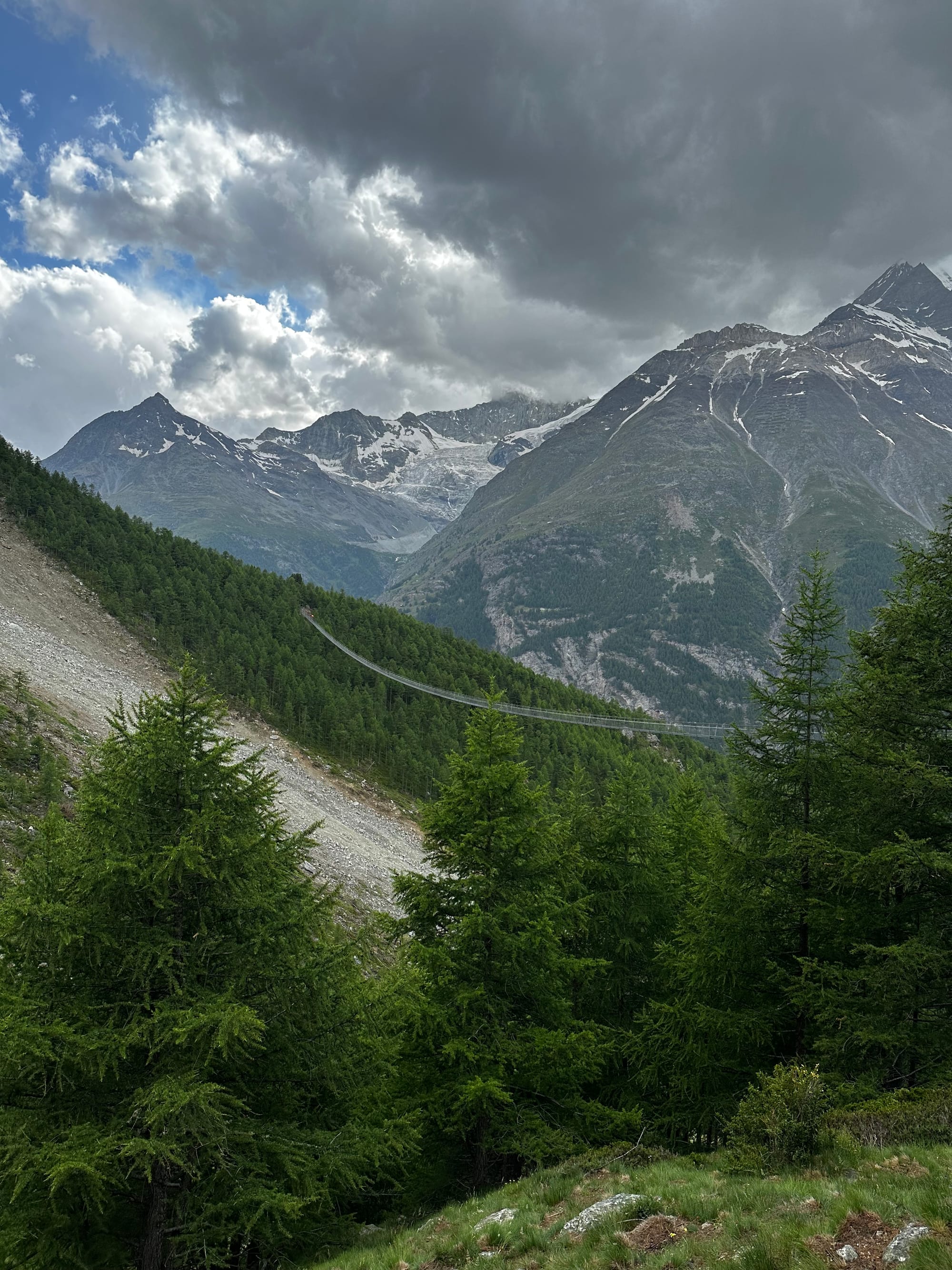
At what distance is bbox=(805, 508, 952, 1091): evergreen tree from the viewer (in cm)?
1026

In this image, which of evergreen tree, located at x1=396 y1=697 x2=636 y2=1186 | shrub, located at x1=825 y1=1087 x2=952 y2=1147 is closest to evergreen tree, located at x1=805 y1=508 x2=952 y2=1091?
shrub, located at x1=825 y1=1087 x2=952 y2=1147

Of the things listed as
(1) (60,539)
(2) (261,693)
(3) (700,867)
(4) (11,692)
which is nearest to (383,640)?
(2) (261,693)

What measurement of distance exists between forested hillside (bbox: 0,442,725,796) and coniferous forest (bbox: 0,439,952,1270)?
5080 centimetres

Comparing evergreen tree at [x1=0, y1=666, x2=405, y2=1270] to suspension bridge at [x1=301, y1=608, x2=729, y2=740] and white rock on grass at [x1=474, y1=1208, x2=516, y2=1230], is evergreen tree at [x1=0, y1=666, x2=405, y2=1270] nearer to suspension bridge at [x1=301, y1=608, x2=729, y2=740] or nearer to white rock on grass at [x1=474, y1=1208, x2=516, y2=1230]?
white rock on grass at [x1=474, y1=1208, x2=516, y2=1230]

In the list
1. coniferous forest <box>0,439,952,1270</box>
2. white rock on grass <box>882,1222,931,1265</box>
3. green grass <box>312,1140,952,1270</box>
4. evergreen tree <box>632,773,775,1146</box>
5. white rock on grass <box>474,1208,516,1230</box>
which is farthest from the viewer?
evergreen tree <box>632,773,775,1146</box>

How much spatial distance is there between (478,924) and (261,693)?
203 ft

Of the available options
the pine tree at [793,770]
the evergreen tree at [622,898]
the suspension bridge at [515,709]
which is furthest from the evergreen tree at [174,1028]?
the suspension bridge at [515,709]

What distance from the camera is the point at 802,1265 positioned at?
6078mm

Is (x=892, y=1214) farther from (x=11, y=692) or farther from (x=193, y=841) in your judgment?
(x=11, y=692)

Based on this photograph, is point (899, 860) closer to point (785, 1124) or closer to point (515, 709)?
point (785, 1124)

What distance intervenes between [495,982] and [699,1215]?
20.8 feet

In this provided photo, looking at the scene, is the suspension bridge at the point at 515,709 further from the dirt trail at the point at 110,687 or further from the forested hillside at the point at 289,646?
the dirt trail at the point at 110,687

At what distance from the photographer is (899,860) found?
10.1m

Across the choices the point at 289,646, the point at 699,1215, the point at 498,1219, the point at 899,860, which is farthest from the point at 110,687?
the point at 899,860
